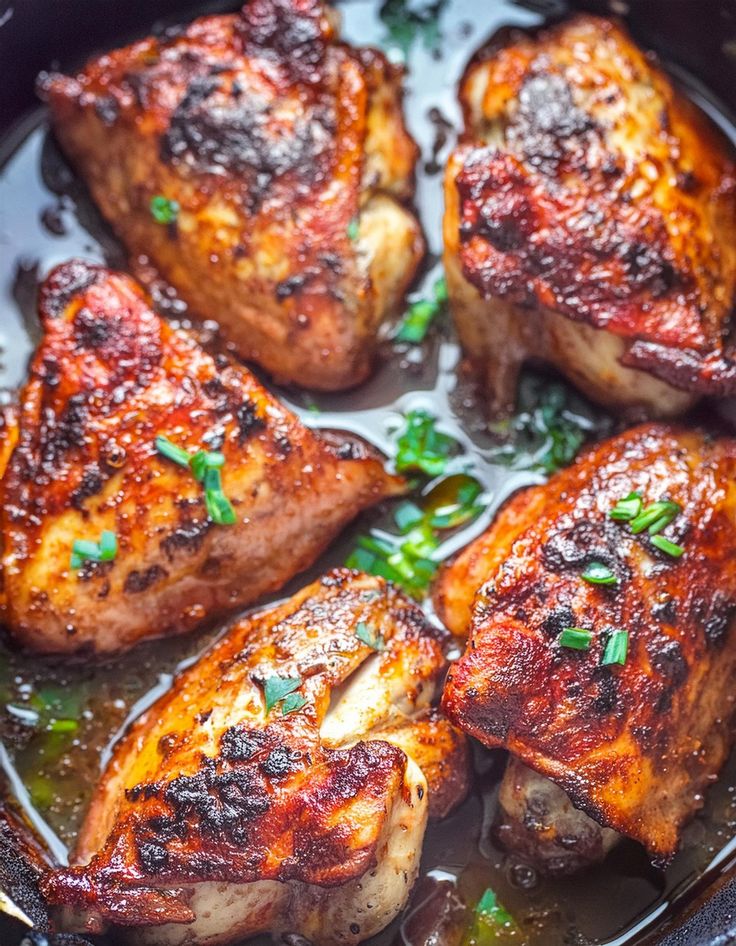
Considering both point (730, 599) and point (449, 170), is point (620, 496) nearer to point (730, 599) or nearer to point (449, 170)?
point (730, 599)

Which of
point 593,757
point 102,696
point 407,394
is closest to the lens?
point 593,757

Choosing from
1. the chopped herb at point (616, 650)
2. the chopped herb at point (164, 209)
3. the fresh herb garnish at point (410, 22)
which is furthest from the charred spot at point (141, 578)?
the fresh herb garnish at point (410, 22)

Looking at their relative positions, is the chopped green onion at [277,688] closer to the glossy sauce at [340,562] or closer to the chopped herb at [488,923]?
the glossy sauce at [340,562]

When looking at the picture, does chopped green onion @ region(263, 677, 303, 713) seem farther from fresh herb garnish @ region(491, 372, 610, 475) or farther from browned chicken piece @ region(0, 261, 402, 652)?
fresh herb garnish @ region(491, 372, 610, 475)

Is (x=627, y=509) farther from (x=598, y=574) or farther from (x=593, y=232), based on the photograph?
(x=593, y=232)

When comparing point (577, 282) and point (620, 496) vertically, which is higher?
point (577, 282)

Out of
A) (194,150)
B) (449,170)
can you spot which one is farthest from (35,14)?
(449,170)

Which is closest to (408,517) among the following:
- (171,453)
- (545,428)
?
(545,428)
